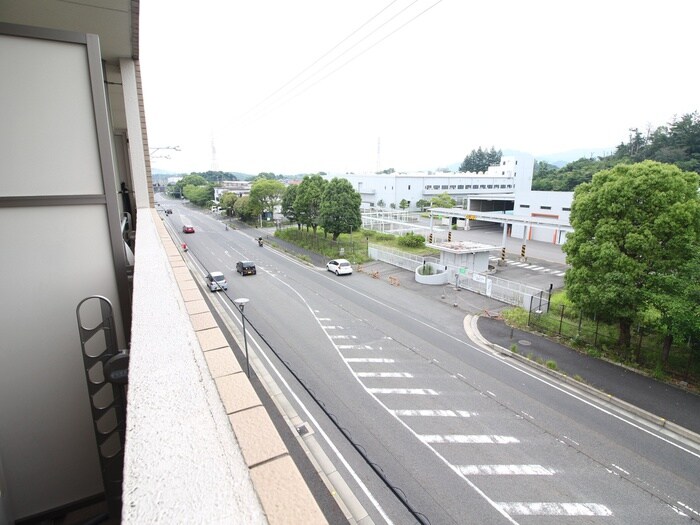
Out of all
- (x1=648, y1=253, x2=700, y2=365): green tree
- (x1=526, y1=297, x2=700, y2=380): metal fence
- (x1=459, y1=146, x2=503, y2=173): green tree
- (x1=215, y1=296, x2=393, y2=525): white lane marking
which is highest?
(x1=459, y1=146, x2=503, y2=173): green tree

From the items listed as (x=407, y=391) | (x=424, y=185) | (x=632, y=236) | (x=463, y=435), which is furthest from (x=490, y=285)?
(x=424, y=185)

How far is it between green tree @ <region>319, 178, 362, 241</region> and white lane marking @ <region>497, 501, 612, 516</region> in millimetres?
21993

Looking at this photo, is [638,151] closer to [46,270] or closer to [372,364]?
[372,364]

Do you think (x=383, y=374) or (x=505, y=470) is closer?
(x=505, y=470)

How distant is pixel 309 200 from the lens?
29.4 metres

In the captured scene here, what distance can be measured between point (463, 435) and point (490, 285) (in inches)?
413

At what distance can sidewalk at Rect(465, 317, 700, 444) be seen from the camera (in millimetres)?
8602

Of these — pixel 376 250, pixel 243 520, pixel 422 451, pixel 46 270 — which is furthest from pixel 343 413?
pixel 376 250

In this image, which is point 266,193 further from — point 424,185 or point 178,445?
point 178,445

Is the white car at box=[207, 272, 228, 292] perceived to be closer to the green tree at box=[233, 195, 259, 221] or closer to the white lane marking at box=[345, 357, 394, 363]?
the white lane marking at box=[345, 357, 394, 363]

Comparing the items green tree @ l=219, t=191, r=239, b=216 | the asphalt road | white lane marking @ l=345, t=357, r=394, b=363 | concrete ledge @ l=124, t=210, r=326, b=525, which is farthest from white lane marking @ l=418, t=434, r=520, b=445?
green tree @ l=219, t=191, r=239, b=216

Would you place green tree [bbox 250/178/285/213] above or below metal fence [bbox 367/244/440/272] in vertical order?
above

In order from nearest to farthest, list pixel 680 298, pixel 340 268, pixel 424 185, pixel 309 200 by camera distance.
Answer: pixel 680 298
pixel 340 268
pixel 309 200
pixel 424 185

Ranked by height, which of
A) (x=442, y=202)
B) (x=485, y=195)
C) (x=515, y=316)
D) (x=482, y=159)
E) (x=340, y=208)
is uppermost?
(x=482, y=159)
